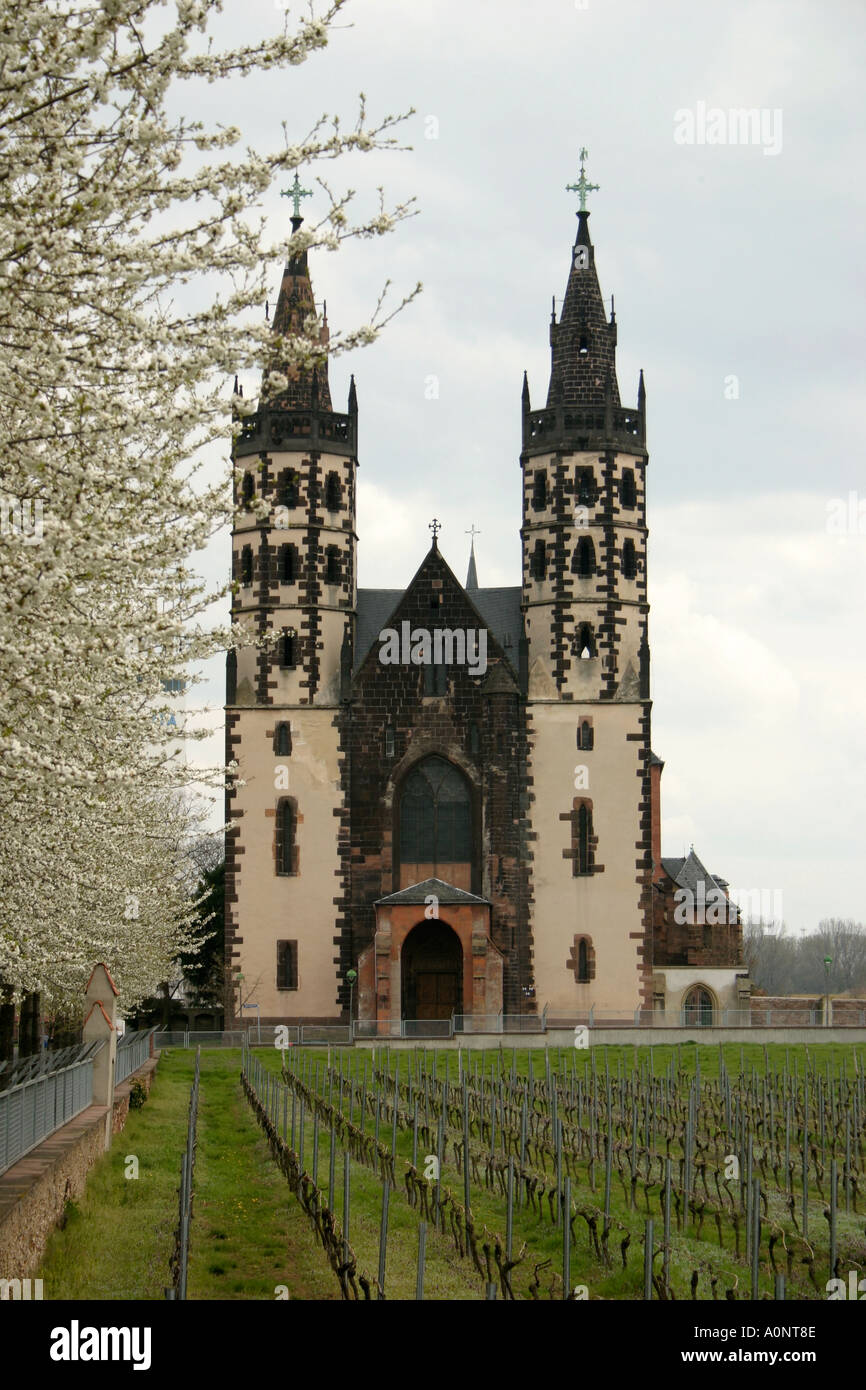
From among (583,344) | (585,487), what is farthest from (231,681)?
(583,344)

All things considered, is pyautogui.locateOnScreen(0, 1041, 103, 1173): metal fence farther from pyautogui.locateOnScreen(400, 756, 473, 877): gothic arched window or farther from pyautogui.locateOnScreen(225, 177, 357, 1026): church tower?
pyautogui.locateOnScreen(400, 756, 473, 877): gothic arched window

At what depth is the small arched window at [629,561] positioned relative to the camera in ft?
171

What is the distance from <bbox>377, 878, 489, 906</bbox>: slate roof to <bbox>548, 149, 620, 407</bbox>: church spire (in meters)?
15.7

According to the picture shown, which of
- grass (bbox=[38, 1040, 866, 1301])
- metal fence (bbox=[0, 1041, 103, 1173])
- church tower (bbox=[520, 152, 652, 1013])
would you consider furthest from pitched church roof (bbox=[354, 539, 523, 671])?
metal fence (bbox=[0, 1041, 103, 1173])

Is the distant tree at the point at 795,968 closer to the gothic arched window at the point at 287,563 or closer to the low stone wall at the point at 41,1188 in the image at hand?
the gothic arched window at the point at 287,563

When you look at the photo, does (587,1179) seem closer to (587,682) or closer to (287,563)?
(587,682)

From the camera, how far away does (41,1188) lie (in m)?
17.6

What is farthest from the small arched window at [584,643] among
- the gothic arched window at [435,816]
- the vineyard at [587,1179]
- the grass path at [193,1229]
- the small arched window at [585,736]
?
the grass path at [193,1229]

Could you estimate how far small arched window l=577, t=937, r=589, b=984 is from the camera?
4975cm

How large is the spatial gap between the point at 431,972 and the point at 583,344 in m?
20.4

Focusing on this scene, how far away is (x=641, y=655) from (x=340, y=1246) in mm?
35866

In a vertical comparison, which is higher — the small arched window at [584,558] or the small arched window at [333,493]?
the small arched window at [333,493]

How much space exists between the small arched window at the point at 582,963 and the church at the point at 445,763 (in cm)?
4

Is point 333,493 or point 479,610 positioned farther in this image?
point 479,610
